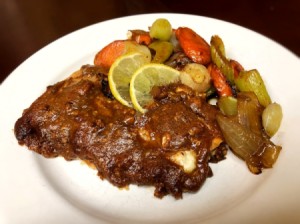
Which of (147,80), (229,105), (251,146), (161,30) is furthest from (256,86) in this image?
(161,30)

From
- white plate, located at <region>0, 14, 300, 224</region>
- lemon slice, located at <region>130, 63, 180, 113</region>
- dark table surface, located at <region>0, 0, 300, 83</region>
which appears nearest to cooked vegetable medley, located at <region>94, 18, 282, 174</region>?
lemon slice, located at <region>130, 63, 180, 113</region>

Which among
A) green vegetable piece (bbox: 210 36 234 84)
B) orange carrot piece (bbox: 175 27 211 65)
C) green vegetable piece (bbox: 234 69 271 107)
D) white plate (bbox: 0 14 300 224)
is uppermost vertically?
orange carrot piece (bbox: 175 27 211 65)

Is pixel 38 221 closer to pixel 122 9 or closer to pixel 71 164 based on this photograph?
pixel 71 164

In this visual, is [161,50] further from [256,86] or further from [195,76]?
[256,86]

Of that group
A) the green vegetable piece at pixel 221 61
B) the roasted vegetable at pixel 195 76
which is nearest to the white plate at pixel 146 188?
the green vegetable piece at pixel 221 61

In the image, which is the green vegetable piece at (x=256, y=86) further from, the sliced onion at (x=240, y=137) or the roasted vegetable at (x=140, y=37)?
the roasted vegetable at (x=140, y=37)

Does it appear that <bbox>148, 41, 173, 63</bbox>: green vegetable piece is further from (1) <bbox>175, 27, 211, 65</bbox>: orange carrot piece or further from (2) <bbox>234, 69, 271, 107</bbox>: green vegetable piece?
(2) <bbox>234, 69, 271, 107</bbox>: green vegetable piece
